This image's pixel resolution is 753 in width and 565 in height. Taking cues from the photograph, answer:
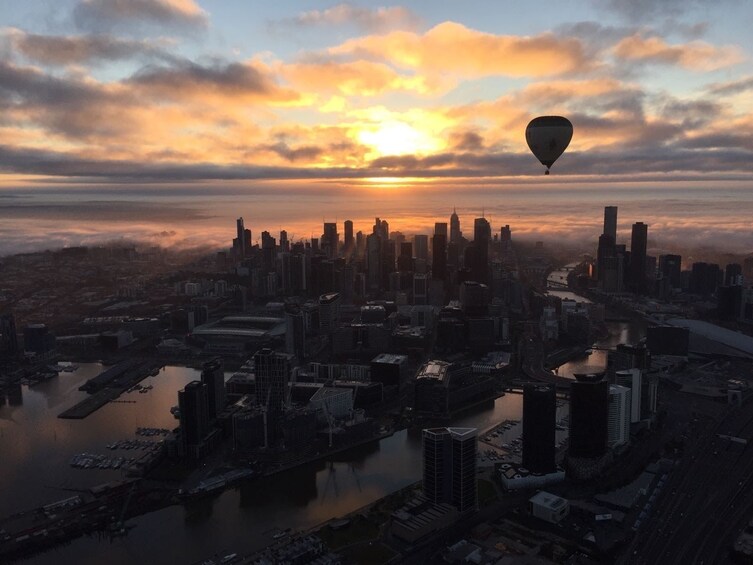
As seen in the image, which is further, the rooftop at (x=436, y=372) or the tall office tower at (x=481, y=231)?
the tall office tower at (x=481, y=231)

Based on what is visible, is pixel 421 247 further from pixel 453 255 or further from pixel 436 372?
pixel 436 372

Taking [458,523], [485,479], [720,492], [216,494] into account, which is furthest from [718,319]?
[216,494]

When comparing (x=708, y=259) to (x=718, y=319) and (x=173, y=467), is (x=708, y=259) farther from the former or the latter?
(x=173, y=467)

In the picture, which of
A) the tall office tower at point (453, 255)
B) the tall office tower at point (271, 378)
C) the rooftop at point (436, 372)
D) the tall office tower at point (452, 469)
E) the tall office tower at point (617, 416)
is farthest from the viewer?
the tall office tower at point (453, 255)

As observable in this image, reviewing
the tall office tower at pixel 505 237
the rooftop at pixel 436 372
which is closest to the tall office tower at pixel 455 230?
the tall office tower at pixel 505 237

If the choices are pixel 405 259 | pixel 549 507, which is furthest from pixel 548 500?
pixel 405 259

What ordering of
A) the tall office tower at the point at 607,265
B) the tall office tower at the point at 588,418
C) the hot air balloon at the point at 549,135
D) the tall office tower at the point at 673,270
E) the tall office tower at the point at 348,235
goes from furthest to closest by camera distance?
1. the tall office tower at the point at 348,235
2. the tall office tower at the point at 607,265
3. the tall office tower at the point at 673,270
4. the tall office tower at the point at 588,418
5. the hot air balloon at the point at 549,135

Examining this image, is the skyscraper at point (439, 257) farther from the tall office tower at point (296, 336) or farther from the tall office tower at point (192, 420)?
the tall office tower at point (192, 420)
